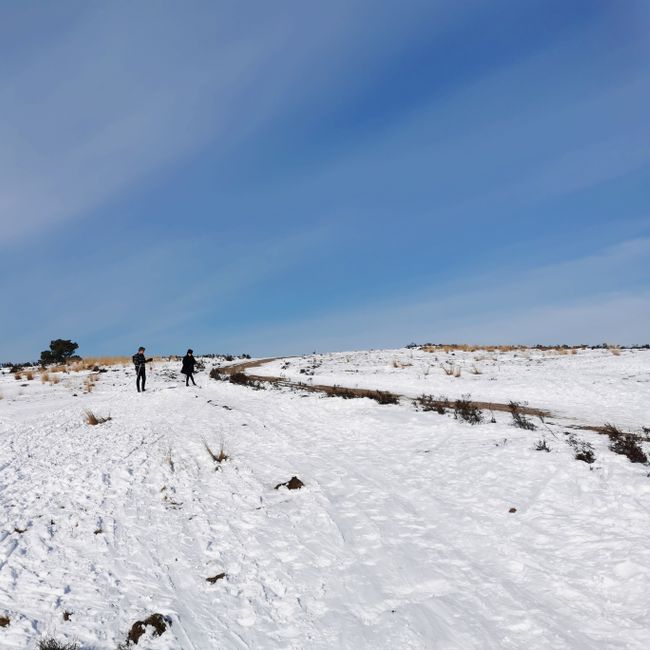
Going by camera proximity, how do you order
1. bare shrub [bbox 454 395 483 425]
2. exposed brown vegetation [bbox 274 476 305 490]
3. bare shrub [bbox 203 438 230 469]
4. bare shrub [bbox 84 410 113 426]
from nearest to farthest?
exposed brown vegetation [bbox 274 476 305 490] → bare shrub [bbox 203 438 230 469] → bare shrub [bbox 454 395 483 425] → bare shrub [bbox 84 410 113 426]

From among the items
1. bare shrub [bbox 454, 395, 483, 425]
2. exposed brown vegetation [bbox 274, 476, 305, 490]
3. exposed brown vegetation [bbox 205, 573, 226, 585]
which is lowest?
exposed brown vegetation [bbox 205, 573, 226, 585]

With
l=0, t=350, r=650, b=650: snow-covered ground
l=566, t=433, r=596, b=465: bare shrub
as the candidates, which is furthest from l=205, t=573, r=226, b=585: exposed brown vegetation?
l=566, t=433, r=596, b=465: bare shrub

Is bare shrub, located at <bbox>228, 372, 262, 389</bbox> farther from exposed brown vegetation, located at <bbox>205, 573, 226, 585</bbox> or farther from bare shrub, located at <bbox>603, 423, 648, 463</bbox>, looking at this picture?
exposed brown vegetation, located at <bbox>205, 573, 226, 585</bbox>

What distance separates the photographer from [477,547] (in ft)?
17.1

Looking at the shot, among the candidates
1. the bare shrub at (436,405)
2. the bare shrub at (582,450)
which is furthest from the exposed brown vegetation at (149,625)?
the bare shrub at (436,405)

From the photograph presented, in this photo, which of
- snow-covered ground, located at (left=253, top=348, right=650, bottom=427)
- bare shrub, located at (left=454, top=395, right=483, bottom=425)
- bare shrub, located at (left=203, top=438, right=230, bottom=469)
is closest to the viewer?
bare shrub, located at (left=203, top=438, right=230, bottom=469)

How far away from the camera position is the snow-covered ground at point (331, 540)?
3.90 metres

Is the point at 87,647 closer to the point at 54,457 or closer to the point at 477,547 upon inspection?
the point at 477,547

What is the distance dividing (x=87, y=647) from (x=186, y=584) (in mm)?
1131

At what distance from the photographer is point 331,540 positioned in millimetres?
5621

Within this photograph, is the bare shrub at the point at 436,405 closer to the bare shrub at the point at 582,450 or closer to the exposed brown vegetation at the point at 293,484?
the bare shrub at the point at 582,450

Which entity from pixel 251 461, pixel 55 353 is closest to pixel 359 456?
pixel 251 461

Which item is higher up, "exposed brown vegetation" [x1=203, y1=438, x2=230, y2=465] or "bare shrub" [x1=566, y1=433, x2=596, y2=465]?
"bare shrub" [x1=566, y1=433, x2=596, y2=465]

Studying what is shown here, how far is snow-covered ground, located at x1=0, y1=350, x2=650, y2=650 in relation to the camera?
3.90 meters
